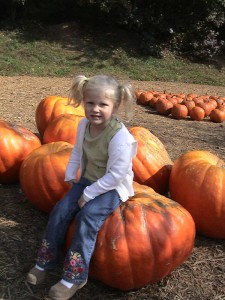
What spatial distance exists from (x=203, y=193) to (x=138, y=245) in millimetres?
900

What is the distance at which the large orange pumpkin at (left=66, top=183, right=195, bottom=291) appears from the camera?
2621 mm

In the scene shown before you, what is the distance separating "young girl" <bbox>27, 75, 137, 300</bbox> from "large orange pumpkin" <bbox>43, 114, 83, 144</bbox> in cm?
127

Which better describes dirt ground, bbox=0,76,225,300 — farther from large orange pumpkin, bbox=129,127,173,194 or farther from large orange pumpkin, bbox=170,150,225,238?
large orange pumpkin, bbox=129,127,173,194

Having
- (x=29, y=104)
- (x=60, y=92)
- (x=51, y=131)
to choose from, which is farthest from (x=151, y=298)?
(x=60, y=92)

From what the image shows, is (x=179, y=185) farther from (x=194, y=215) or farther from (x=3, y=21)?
(x=3, y=21)

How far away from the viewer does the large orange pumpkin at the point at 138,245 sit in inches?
103

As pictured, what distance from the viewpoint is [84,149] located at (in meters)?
2.89

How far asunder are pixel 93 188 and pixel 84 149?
0.36 meters

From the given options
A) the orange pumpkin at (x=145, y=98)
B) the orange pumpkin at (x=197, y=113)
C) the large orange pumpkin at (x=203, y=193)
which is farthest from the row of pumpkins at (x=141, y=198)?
the orange pumpkin at (x=145, y=98)

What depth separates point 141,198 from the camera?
2908 millimetres

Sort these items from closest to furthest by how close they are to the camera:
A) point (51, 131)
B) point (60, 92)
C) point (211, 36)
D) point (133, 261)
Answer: point (133, 261) < point (51, 131) < point (60, 92) < point (211, 36)

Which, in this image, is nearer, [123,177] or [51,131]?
[123,177]

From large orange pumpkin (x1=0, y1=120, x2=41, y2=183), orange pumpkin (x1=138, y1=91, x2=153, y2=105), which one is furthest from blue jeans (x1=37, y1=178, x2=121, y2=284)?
orange pumpkin (x1=138, y1=91, x2=153, y2=105)

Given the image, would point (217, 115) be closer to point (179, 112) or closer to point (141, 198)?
point (179, 112)
